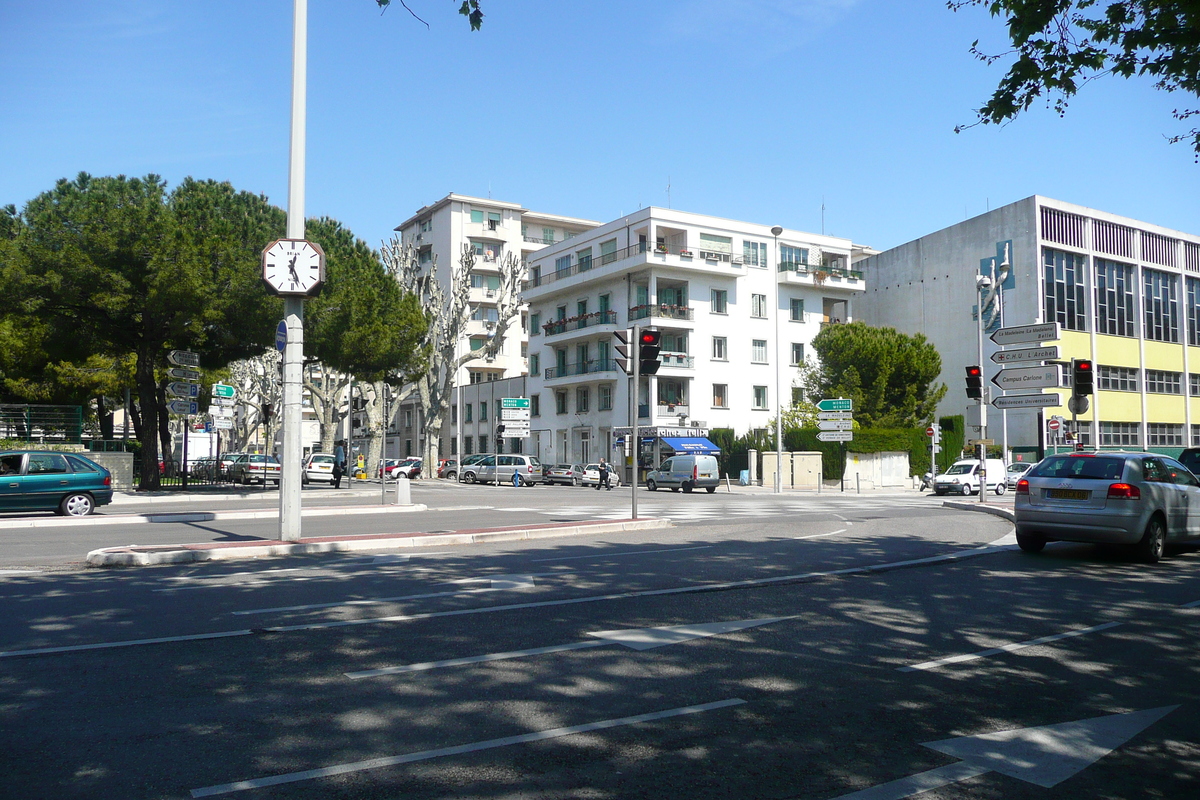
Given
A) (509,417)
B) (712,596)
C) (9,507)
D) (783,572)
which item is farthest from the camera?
(509,417)

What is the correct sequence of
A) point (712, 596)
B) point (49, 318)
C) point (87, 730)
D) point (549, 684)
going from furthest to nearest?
point (49, 318), point (712, 596), point (549, 684), point (87, 730)

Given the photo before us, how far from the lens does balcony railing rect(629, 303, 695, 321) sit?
55.3 m

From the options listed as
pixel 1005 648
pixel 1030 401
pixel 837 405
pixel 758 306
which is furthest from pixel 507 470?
pixel 1005 648

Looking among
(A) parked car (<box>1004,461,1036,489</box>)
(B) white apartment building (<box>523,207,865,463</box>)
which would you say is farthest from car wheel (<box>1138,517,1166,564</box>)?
(B) white apartment building (<box>523,207,865,463</box>)

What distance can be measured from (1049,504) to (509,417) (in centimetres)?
3419

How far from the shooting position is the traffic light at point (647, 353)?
17.4 meters

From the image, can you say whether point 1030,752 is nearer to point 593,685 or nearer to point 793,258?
point 593,685

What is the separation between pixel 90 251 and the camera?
1083 inches

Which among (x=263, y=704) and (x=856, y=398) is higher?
(x=856, y=398)

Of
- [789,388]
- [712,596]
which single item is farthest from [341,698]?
[789,388]

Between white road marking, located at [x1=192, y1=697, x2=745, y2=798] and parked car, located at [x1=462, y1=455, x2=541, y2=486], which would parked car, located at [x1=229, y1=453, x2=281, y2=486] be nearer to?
parked car, located at [x1=462, y1=455, x2=541, y2=486]

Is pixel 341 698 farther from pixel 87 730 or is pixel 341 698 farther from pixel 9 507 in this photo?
pixel 9 507

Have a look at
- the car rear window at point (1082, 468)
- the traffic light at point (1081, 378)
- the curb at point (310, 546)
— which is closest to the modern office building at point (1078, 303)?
the traffic light at point (1081, 378)

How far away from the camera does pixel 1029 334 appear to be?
19.4 meters
